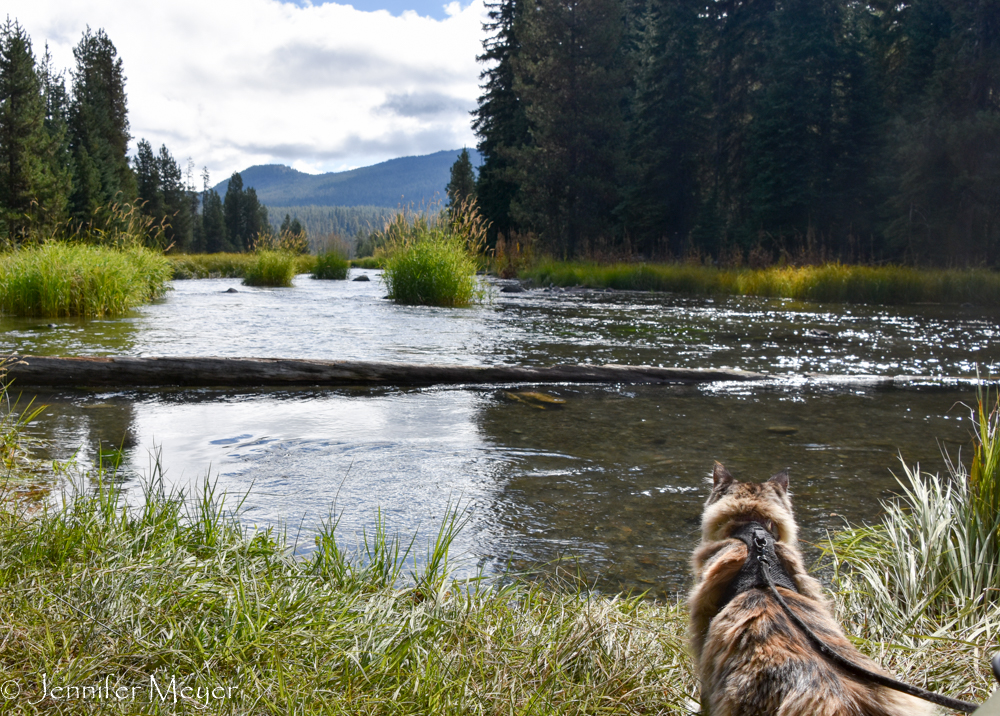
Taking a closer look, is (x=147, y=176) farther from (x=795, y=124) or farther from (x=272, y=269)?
(x=795, y=124)

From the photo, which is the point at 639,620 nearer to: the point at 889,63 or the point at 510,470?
the point at 510,470

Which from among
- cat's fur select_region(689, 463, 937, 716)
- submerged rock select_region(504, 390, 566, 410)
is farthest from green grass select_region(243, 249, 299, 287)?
cat's fur select_region(689, 463, 937, 716)

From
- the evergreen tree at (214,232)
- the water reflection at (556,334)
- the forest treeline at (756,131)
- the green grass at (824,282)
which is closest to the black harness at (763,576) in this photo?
the water reflection at (556,334)

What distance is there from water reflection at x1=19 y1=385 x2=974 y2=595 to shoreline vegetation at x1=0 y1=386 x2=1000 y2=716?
609 millimetres

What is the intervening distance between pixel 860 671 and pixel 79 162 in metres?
45.5

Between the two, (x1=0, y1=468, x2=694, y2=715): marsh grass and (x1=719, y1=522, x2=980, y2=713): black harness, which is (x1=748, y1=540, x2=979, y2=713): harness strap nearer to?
(x1=719, y1=522, x2=980, y2=713): black harness

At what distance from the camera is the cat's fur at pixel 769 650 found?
1.09 meters

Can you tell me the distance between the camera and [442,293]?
46.6ft

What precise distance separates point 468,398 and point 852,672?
16.6ft

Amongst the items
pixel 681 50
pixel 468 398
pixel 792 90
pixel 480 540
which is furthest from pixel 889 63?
pixel 480 540

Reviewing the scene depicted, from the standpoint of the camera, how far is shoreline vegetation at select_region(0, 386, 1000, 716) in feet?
5.17

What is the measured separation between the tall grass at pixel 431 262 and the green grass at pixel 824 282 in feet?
23.9

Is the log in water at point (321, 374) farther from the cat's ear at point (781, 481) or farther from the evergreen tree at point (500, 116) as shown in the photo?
the evergreen tree at point (500, 116)

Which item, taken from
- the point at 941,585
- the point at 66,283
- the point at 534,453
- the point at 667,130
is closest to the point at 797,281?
the point at 534,453
